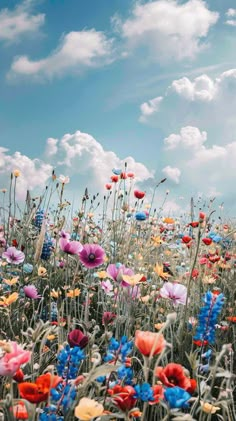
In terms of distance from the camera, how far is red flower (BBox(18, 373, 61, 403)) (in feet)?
2.97

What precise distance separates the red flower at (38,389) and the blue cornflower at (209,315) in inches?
18.9

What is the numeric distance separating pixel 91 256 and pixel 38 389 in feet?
3.22

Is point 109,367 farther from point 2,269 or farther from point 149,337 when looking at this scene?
point 2,269

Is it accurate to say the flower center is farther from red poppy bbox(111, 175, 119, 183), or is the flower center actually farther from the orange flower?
red poppy bbox(111, 175, 119, 183)

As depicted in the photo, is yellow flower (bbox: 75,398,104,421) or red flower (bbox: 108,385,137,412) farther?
red flower (bbox: 108,385,137,412)

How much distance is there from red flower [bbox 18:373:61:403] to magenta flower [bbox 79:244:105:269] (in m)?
0.96

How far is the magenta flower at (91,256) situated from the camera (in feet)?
6.25

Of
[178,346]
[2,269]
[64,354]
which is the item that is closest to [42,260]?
[2,269]

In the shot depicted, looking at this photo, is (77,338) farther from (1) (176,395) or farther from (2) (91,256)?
(2) (91,256)

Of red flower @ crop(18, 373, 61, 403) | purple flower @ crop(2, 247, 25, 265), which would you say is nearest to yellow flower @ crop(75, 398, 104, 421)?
red flower @ crop(18, 373, 61, 403)

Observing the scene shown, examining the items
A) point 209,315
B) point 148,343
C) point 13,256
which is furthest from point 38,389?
point 13,256

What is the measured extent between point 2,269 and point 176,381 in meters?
2.30

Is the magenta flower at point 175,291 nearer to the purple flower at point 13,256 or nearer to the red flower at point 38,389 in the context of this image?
the red flower at point 38,389

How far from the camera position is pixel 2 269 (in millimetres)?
3111
